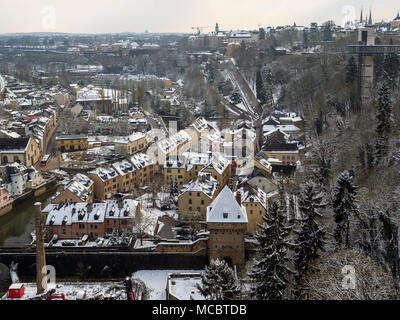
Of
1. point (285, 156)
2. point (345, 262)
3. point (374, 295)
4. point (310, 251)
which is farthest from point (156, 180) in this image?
point (374, 295)

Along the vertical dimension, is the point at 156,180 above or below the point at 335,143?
below

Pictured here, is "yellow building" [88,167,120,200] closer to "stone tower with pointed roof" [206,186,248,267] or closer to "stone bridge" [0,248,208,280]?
"stone bridge" [0,248,208,280]

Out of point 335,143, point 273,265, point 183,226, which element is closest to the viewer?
point 273,265

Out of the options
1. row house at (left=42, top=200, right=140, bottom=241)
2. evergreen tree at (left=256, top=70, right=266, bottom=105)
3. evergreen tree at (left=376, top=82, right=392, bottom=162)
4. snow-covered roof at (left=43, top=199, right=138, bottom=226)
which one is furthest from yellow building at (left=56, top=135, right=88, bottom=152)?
evergreen tree at (left=376, top=82, right=392, bottom=162)

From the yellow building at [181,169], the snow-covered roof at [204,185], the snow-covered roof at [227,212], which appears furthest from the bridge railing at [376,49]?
the snow-covered roof at [227,212]

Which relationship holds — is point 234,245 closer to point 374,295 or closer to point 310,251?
point 310,251

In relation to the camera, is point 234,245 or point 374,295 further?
point 234,245

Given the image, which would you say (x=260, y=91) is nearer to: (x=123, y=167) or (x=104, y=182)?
(x=123, y=167)
